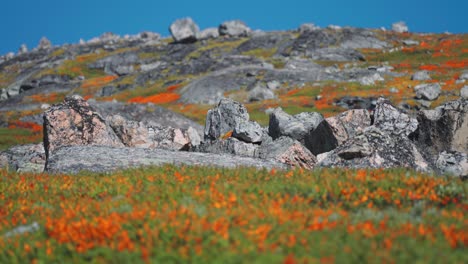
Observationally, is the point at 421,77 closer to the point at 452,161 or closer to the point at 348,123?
the point at 348,123

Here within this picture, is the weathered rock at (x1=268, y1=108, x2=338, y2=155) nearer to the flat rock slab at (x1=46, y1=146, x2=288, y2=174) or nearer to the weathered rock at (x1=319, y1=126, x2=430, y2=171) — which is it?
the weathered rock at (x1=319, y1=126, x2=430, y2=171)

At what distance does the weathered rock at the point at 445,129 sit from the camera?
2730 centimetres

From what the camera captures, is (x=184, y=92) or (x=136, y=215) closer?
(x=136, y=215)

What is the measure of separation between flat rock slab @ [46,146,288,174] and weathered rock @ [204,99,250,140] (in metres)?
13.7

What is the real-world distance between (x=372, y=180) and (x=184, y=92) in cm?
9084

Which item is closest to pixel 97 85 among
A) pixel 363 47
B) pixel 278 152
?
pixel 363 47

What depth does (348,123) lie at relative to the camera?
104ft

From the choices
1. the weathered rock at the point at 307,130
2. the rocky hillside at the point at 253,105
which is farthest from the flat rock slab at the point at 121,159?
the weathered rock at the point at 307,130

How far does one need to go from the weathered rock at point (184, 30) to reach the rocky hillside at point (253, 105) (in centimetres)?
40

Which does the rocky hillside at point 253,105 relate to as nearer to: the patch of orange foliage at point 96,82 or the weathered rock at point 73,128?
the weathered rock at point 73,128

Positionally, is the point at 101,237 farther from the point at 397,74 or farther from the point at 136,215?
the point at 397,74

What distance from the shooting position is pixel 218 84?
10100 cm

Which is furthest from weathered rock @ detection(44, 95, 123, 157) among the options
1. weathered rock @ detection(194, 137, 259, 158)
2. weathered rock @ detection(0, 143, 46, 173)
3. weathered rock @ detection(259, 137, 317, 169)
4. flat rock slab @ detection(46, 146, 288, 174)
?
weathered rock @ detection(259, 137, 317, 169)

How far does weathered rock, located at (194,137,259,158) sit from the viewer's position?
30312 mm
